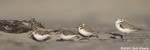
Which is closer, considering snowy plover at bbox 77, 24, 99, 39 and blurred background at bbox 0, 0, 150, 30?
snowy plover at bbox 77, 24, 99, 39

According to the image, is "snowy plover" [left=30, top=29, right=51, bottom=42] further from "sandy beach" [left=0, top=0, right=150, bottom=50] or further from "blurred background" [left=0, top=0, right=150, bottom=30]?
"blurred background" [left=0, top=0, right=150, bottom=30]

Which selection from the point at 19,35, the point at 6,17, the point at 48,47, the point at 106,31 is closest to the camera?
the point at 48,47

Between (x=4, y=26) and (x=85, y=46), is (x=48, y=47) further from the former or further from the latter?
(x=4, y=26)

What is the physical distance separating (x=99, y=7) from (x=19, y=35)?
2610 mm

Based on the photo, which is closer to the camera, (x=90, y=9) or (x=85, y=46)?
(x=85, y=46)

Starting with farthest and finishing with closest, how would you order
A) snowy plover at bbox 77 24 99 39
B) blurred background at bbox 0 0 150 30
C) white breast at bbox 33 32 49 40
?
blurred background at bbox 0 0 150 30
snowy plover at bbox 77 24 99 39
white breast at bbox 33 32 49 40

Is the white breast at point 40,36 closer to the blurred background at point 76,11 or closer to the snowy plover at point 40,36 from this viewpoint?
the snowy plover at point 40,36

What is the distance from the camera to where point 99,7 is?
1245 cm

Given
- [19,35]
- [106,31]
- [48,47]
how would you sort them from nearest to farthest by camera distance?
1. [48,47]
2. [19,35]
3. [106,31]

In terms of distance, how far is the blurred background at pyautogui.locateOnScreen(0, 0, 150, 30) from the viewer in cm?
1224

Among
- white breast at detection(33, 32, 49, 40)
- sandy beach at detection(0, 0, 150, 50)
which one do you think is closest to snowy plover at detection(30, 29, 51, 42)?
white breast at detection(33, 32, 49, 40)

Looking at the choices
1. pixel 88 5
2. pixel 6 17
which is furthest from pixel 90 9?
pixel 6 17

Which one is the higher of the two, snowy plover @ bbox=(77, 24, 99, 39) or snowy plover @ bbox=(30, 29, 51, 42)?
snowy plover @ bbox=(77, 24, 99, 39)

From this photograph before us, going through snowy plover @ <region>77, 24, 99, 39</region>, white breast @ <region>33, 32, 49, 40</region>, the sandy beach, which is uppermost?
the sandy beach
